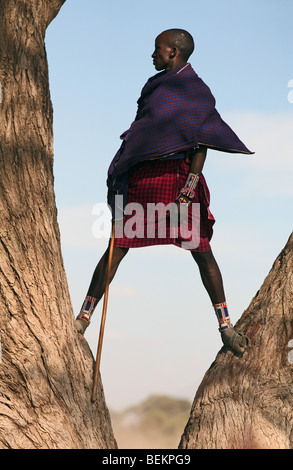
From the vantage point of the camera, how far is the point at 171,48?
392 cm

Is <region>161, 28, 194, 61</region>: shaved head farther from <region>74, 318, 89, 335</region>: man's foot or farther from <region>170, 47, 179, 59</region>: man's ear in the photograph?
<region>74, 318, 89, 335</region>: man's foot

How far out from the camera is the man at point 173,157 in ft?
12.4

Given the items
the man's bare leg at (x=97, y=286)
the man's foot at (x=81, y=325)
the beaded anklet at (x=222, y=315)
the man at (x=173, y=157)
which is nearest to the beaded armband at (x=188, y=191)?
the man at (x=173, y=157)

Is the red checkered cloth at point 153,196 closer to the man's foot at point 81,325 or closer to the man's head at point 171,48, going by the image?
the man's foot at point 81,325

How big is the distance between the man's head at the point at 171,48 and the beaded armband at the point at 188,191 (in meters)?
0.81

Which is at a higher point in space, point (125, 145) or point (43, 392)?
point (125, 145)

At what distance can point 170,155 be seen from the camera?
3846 millimetres

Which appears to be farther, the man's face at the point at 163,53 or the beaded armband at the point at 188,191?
the man's face at the point at 163,53

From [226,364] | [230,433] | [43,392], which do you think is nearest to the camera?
[43,392]

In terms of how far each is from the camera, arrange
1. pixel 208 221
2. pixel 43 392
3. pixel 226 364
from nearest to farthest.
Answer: pixel 43 392, pixel 226 364, pixel 208 221

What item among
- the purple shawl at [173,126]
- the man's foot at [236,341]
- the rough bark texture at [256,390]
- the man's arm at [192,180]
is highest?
the purple shawl at [173,126]

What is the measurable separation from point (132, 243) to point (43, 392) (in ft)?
3.71
